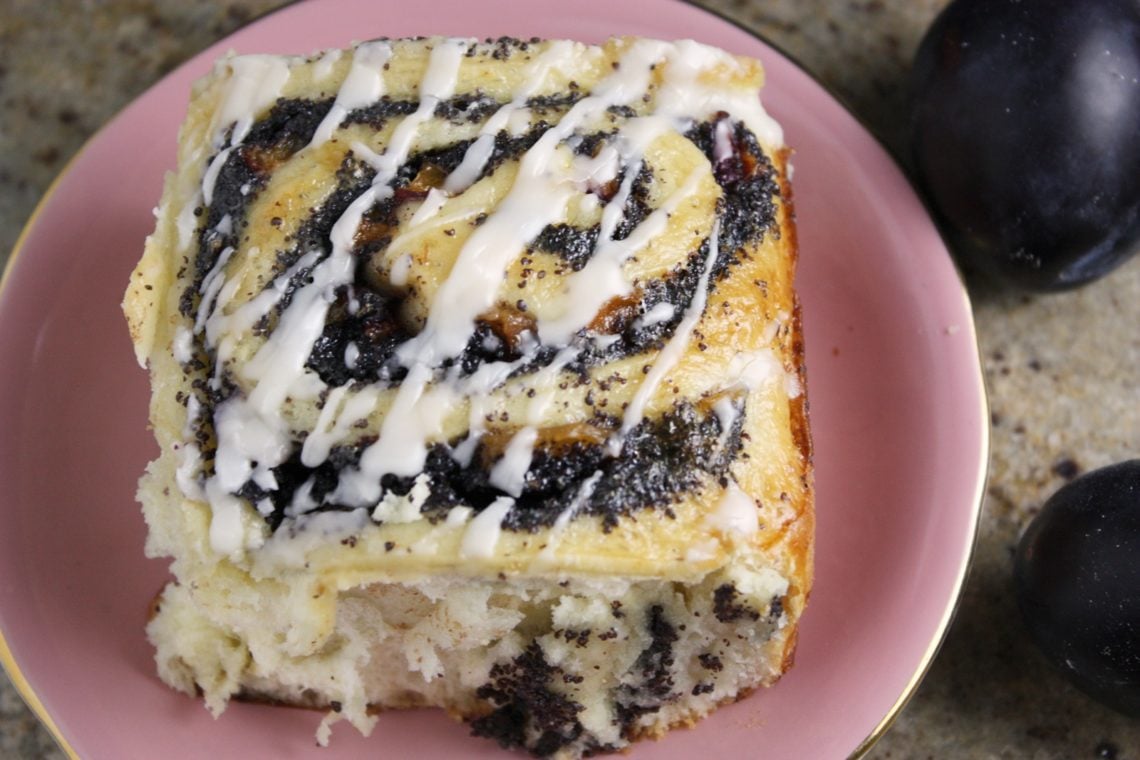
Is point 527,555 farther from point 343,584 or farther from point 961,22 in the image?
point 961,22

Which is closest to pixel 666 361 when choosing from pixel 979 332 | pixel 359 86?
pixel 359 86

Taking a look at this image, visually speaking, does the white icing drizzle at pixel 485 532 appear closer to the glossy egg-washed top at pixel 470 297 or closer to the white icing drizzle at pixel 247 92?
the glossy egg-washed top at pixel 470 297

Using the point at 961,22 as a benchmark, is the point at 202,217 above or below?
above

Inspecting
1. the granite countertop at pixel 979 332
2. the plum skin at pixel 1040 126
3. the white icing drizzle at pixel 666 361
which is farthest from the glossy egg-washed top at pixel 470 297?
the granite countertop at pixel 979 332

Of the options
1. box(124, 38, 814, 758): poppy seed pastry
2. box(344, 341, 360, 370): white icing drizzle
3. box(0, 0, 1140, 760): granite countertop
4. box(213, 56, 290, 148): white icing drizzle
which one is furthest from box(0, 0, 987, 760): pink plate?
box(344, 341, 360, 370): white icing drizzle

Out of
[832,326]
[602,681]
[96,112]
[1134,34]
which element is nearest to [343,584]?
[602,681]

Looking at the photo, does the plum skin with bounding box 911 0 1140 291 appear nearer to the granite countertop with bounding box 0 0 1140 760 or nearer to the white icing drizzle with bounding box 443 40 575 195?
the granite countertop with bounding box 0 0 1140 760

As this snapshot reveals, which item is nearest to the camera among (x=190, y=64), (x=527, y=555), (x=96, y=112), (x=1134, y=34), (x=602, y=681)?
(x=527, y=555)
